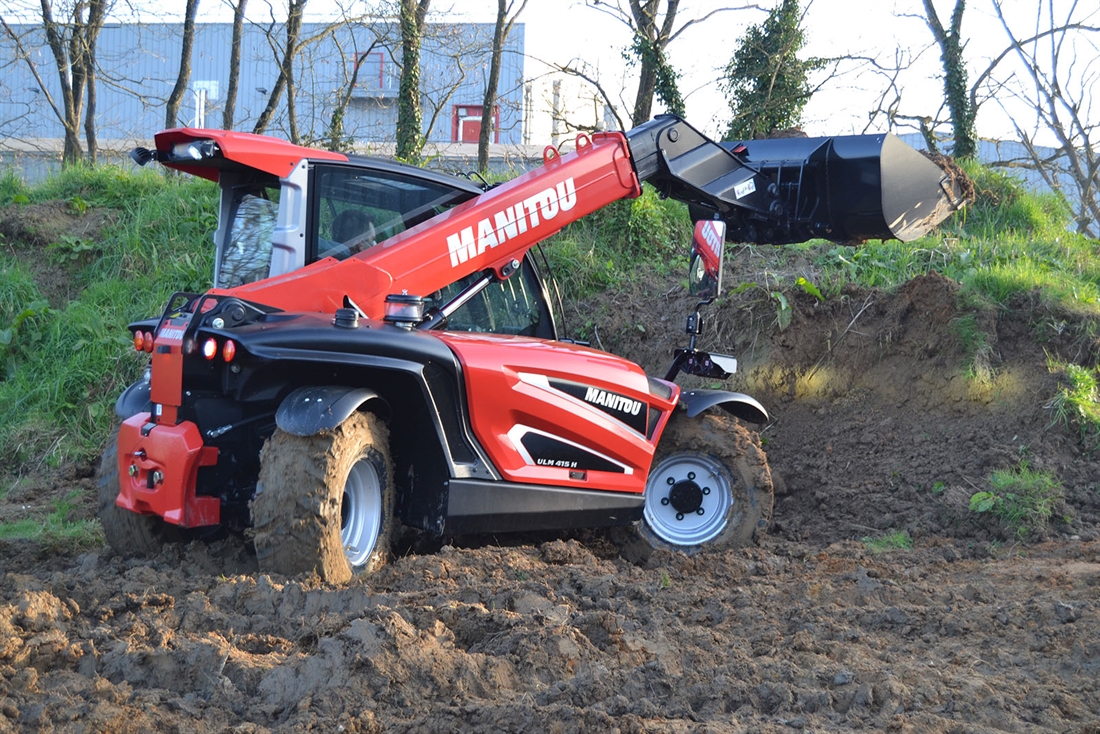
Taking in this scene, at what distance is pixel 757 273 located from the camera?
9.49 m

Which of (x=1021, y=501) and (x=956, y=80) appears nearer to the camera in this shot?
(x=1021, y=501)

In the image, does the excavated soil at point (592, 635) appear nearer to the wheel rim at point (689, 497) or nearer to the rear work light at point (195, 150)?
the wheel rim at point (689, 497)

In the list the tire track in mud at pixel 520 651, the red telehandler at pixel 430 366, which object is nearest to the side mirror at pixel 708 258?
the red telehandler at pixel 430 366

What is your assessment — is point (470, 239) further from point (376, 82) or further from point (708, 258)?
point (376, 82)

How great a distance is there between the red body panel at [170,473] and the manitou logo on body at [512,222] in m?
1.59

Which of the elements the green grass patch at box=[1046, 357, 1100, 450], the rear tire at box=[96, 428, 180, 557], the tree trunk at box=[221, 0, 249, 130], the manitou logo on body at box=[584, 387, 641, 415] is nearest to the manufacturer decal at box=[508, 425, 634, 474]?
the manitou logo on body at box=[584, 387, 641, 415]

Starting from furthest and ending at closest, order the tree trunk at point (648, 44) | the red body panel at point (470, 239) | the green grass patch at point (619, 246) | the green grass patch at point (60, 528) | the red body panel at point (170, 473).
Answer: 1. the tree trunk at point (648, 44)
2. the green grass patch at point (619, 246)
3. the green grass patch at point (60, 528)
4. the red body panel at point (470, 239)
5. the red body panel at point (170, 473)

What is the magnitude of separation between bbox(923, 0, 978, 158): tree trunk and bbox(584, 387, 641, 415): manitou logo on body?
10.4m

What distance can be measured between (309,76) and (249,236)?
1869 centimetres

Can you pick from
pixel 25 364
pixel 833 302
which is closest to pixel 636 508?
pixel 833 302

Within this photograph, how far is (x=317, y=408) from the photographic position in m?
4.30

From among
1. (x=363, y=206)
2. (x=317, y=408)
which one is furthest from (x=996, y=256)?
(x=317, y=408)

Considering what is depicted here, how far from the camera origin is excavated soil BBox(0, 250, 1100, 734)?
10.3 ft

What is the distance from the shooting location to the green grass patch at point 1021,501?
6461 mm
